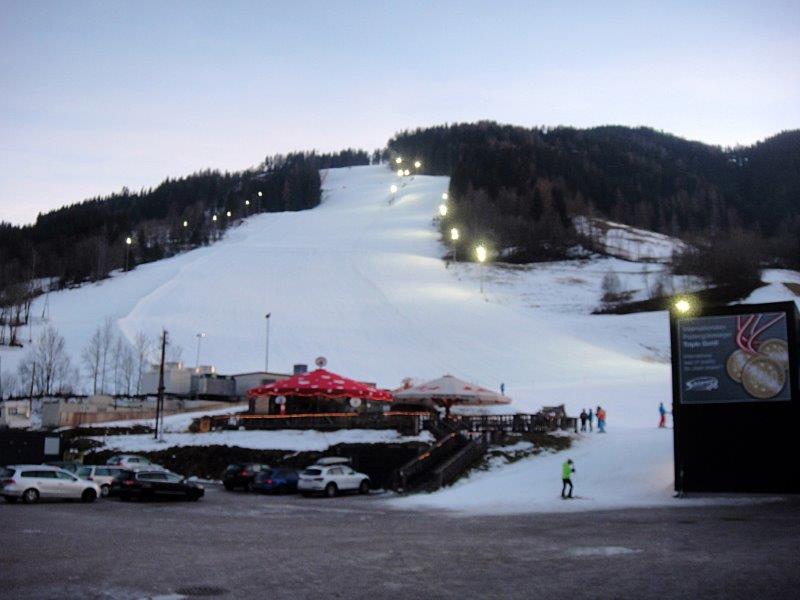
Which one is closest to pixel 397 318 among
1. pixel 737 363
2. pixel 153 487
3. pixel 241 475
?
pixel 241 475

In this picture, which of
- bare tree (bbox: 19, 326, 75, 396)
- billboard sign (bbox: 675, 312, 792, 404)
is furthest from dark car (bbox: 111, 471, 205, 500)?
bare tree (bbox: 19, 326, 75, 396)

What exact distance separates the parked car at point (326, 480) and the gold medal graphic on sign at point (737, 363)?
46.2 ft

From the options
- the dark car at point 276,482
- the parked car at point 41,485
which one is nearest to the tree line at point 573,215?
the dark car at point 276,482

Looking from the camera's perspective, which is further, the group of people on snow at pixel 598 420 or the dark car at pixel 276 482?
the group of people on snow at pixel 598 420

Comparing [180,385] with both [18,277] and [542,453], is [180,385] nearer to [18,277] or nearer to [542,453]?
[542,453]

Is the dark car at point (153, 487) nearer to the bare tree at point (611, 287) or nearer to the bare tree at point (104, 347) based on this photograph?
the bare tree at point (104, 347)

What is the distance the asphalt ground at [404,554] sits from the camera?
11023 mm

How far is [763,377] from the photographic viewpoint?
1050 inches

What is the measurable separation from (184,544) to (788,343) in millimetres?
19653

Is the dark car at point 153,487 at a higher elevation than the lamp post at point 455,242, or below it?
below

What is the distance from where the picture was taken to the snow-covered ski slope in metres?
A: 61.3

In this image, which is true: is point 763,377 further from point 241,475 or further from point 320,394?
point 320,394

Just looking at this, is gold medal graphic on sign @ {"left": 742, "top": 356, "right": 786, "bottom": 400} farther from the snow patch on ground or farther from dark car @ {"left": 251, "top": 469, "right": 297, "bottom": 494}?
dark car @ {"left": 251, "top": 469, "right": 297, "bottom": 494}

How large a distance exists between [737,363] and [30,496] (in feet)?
75.4
